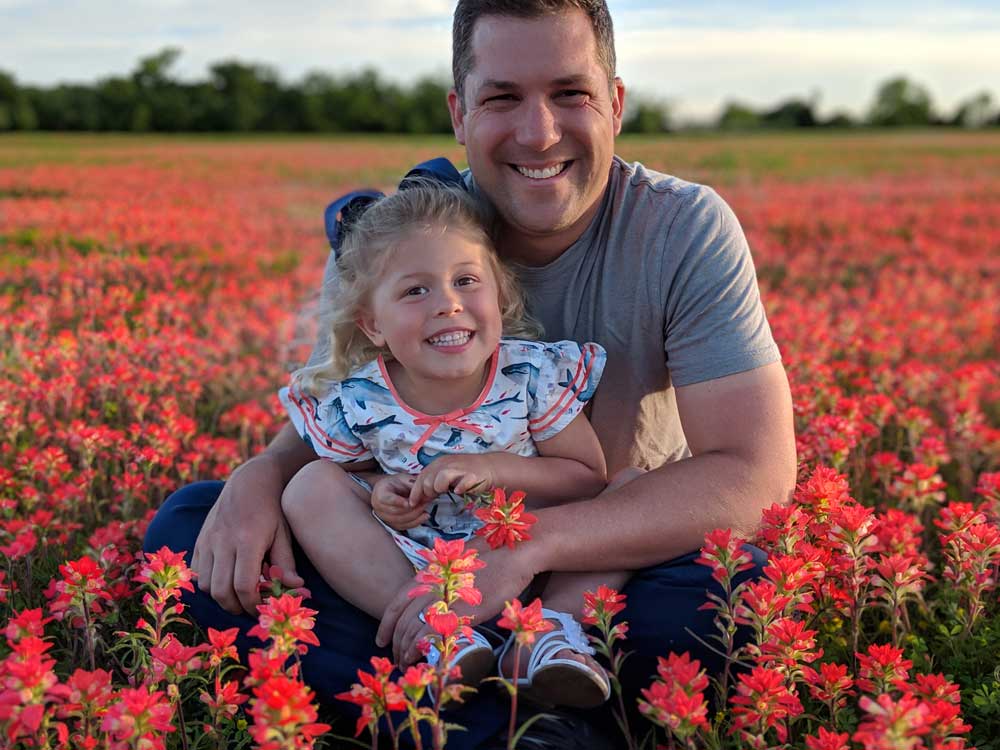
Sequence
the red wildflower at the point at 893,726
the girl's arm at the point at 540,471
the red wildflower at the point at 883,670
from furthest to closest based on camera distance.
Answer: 1. the girl's arm at the point at 540,471
2. the red wildflower at the point at 883,670
3. the red wildflower at the point at 893,726

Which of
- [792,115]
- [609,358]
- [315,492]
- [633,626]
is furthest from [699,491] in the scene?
[792,115]

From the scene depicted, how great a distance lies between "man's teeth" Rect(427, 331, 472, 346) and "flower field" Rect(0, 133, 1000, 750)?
801 millimetres

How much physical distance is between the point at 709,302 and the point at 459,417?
872 mm

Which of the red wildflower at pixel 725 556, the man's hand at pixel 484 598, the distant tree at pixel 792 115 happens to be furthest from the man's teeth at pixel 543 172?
the distant tree at pixel 792 115

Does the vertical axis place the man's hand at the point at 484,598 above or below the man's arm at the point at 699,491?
below

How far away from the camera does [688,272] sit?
10.3 ft

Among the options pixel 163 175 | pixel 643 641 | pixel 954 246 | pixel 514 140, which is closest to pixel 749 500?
pixel 643 641

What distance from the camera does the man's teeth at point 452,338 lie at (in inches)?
116

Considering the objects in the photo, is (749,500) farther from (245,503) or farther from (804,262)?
(804,262)

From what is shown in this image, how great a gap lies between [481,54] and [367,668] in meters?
1.96

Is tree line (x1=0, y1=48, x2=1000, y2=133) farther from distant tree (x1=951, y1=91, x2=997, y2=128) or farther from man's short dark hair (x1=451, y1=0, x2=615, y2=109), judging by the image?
man's short dark hair (x1=451, y1=0, x2=615, y2=109)

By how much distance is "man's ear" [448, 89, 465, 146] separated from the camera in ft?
11.5

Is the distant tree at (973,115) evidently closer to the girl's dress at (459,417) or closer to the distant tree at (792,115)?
the distant tree at (792,115)

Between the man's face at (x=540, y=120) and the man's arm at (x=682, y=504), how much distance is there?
0.75m
